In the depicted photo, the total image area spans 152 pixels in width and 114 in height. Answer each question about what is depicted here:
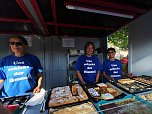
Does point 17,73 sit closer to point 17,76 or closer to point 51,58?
point 17,76

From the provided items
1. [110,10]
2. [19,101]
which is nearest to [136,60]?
Result: [110,10]

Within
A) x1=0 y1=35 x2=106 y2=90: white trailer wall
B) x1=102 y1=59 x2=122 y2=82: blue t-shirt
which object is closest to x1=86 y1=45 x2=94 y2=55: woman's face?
x1=102 y1=59 x2=122 y2=82: blue t-shirt

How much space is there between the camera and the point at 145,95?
48.2 inches

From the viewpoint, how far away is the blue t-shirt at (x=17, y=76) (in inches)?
61.1

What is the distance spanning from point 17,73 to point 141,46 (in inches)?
98.7

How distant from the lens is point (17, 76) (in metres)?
1.56

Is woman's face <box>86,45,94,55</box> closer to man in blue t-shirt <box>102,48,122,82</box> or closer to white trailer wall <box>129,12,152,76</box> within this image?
man in blue t-shirt <box>102,48,122,82</box>

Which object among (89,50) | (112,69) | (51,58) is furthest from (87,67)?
(51,58)

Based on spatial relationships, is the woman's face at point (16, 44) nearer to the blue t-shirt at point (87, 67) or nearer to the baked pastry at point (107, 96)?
the blue t-shirt at point (87, 67)

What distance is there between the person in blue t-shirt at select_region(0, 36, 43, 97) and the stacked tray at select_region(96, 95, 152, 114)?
0.82m

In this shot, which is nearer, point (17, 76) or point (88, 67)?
point (17, 76)

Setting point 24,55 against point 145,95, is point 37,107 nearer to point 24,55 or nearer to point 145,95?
point 24,55

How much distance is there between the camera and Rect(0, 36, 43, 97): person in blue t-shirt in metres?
1.55

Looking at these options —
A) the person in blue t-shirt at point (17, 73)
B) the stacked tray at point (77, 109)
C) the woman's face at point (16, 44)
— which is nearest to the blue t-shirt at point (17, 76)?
the person in blue t-shirt at point (17, 73)
